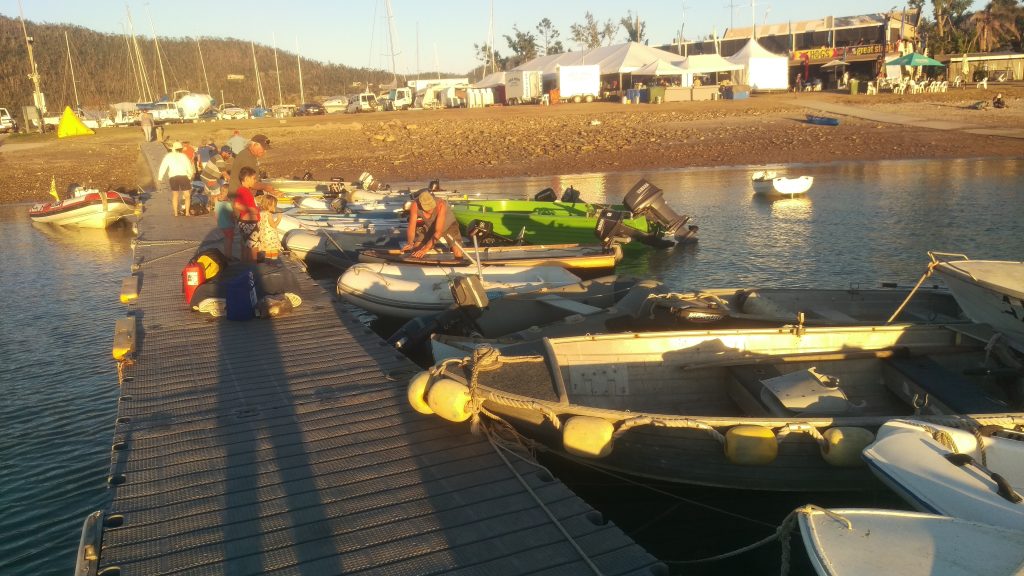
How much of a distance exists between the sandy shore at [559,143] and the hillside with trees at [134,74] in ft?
105

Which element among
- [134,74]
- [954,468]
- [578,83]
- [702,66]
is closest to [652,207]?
[954,468]

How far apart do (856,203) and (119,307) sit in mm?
18243

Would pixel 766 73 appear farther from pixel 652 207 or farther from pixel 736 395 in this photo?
pixel 736 395

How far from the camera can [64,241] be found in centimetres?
2131

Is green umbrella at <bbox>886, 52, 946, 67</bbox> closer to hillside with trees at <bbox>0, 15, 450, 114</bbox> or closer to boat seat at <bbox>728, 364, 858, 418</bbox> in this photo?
boat seat at <bbox>728, 364, 858, 418</bbox>

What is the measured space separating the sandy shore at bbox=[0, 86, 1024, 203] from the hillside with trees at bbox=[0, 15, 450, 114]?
32.0 metres

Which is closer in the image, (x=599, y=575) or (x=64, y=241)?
(x=599, y=575)

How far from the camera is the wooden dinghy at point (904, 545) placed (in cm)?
360

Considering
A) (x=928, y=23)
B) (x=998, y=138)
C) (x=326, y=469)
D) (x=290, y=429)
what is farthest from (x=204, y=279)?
(x=928, y=23)

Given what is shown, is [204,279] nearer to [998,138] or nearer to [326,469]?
[326,469]

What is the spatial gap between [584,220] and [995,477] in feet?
39.0

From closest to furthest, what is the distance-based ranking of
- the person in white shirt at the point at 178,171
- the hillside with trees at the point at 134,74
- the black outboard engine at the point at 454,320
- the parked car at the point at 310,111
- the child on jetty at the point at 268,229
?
the black outboard engine at the point at 454,320 < the child on jetty at the point at 268,229 < the person in white shirt at the point at 178,171 < the parked car at the point at 310,111 < the hillside with trees at the point at 134,74

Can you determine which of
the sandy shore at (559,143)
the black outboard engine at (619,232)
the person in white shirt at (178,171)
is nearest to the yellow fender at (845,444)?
the black outboard engine at (619,232)

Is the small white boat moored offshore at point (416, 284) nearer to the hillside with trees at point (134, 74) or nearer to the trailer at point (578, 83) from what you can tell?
the trailer at point (578, 83)
